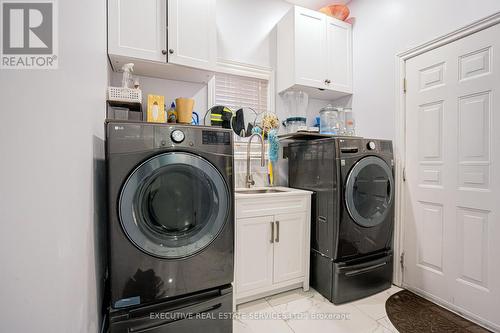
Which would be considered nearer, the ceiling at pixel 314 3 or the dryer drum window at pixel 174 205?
the dryer drum window at pixel 174 205

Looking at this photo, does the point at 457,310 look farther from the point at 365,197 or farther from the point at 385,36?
the point at 385,36

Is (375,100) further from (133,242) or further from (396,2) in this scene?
(133,242)

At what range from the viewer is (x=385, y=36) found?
7.17 feet

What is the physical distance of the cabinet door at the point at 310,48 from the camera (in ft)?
7.26

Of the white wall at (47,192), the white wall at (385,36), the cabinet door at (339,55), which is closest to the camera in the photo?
the white wall at (47,192)

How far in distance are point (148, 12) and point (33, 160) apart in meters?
1.48

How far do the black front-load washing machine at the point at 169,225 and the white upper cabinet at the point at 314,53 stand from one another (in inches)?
52.8

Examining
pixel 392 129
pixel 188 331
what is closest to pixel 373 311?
pixel 188 331

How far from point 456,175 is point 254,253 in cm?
164

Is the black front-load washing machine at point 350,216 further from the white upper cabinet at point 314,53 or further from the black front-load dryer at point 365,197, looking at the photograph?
the white upper cabinet at point 314,53

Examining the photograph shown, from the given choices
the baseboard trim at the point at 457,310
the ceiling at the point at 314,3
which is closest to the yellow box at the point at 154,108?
the ceiling at the point at 314,3

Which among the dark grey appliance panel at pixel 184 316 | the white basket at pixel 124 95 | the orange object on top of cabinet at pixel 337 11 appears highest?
the orange object on top of cabinet at pixel 337 11

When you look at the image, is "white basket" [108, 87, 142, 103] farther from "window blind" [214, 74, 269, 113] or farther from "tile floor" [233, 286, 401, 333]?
"tile floor" [233, 286, 401, 333]

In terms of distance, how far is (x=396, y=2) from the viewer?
82.0 inches
